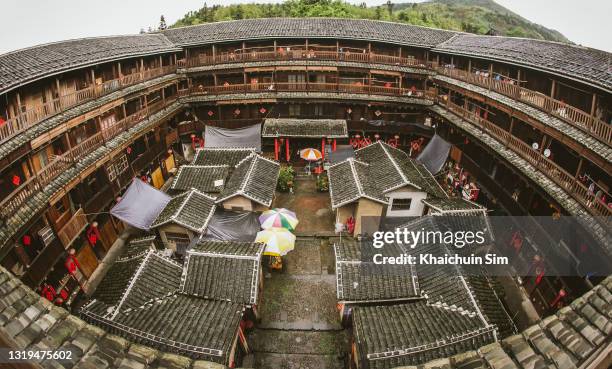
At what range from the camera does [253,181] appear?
2447 cm

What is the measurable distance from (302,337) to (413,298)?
581 centimetres

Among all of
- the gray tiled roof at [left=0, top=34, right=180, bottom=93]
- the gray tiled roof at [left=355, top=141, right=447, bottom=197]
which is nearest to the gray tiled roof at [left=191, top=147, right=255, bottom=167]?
the gray tiled roof at [left=0, top=34, right=180, bottom=93]

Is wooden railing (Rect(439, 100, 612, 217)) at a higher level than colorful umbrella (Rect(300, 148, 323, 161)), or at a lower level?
higher

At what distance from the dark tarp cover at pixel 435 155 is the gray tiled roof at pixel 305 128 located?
7.15 metres

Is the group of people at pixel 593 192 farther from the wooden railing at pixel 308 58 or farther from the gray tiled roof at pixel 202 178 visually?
the gray tiled roof at pixel 202 178

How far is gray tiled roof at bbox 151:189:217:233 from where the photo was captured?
20.7 meters

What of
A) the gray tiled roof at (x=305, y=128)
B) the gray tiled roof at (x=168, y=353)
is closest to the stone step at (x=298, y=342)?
the gray tiled roof at (x=168, y=353)

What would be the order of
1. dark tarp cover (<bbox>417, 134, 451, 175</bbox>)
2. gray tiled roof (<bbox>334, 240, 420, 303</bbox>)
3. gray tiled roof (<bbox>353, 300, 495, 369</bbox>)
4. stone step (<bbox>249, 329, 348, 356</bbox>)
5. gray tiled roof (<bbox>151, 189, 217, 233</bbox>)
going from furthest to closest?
dark tarp cover (<bbox>417, 134, 451, 175</bbox>) < gray tiled roof (<bbox>151, 189, 217, 233</bbox>) < stone step (<bbox>249, 329, 348, 356</bbox>) < gray tiled roof (<bbox>334, 240, 420, 303</bbox>) < gray tiled roof (<bbox>353, 300, 495, 369</bbox>)

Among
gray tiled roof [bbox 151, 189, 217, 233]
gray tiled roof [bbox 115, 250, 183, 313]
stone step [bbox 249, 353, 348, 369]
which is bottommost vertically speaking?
stone step [bbox 249, 353, 348, 369]

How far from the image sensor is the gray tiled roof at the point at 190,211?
67.8 feet

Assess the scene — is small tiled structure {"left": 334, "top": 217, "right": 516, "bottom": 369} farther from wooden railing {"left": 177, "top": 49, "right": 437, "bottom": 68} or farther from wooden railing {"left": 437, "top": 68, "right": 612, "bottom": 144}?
wooden railing {"left": 177, "top": 49, "right": 437, "bottom": 68}

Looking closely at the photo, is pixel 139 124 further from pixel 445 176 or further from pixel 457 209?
pixel 445 176

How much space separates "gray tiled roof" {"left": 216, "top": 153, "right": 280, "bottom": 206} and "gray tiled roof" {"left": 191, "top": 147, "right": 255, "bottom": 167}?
119 centimetres

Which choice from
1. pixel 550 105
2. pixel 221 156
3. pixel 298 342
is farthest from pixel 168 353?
pixel 221 156
